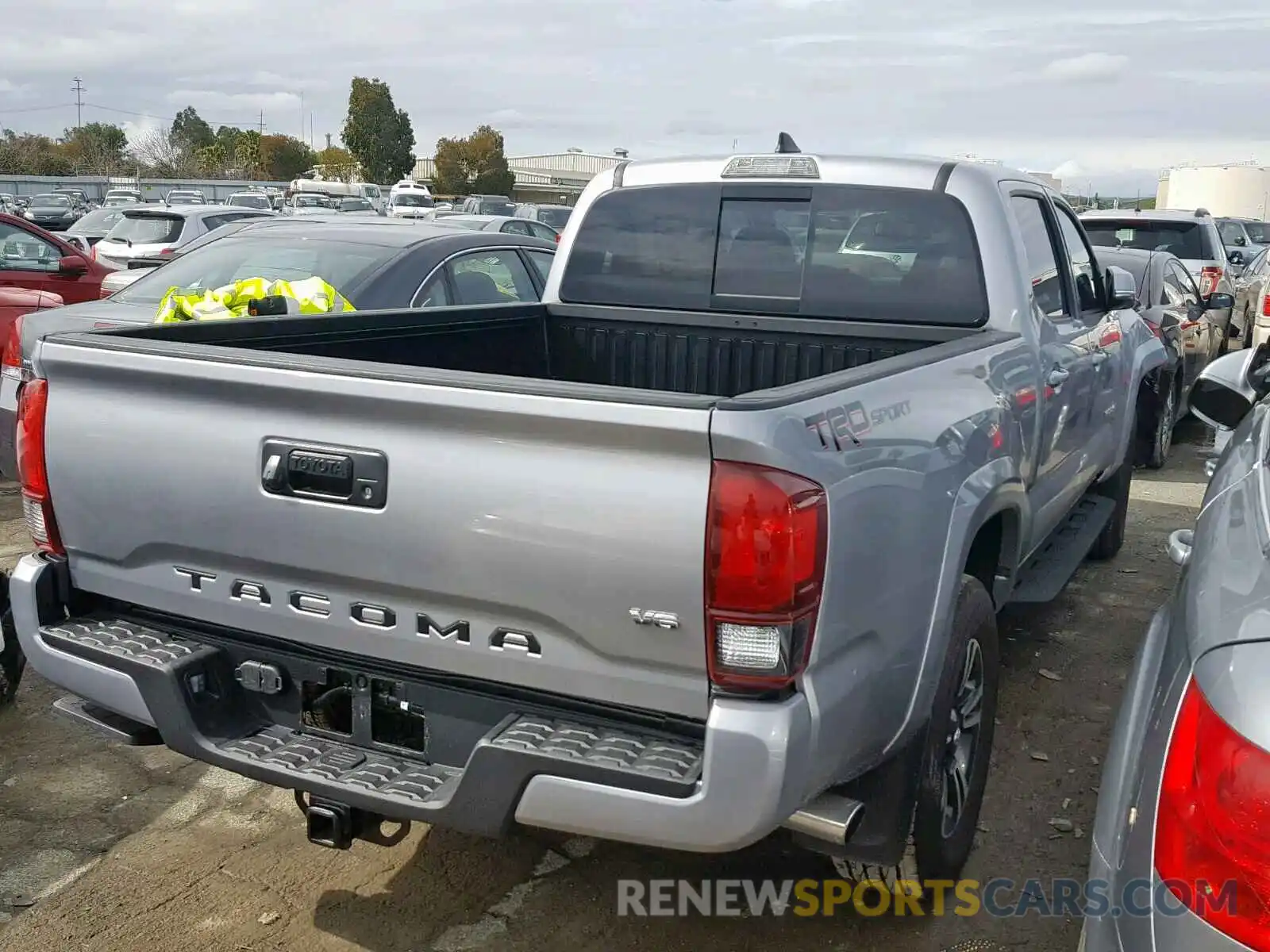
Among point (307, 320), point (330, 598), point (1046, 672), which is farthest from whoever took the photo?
point (1046, 672)

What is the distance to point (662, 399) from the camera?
7.43ft

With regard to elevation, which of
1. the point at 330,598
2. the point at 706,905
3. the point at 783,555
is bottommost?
the point at 706,905

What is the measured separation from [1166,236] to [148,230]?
12.2 m

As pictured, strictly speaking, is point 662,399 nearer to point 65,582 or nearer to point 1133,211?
point 65,582

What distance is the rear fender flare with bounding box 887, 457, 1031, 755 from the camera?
2795mm

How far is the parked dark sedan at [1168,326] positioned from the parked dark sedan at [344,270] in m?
4.28

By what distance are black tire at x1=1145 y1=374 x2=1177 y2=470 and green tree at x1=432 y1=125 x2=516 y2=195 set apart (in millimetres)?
68953

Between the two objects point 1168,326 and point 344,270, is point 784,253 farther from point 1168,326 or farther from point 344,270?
point 1168,326

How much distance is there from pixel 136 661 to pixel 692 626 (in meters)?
1.43

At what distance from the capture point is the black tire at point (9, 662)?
4.35 metres

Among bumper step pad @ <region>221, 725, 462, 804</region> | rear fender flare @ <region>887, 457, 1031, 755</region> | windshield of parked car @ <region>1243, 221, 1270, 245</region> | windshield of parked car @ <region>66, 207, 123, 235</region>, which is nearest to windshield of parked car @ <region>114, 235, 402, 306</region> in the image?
bumper step pad @ <region>221, 725, 462, 804</region>

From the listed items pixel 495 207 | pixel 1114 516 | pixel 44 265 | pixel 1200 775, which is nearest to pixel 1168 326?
pixel 1114 516

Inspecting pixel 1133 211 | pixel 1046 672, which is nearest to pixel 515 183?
pixel 1133 211

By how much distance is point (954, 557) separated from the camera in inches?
117
